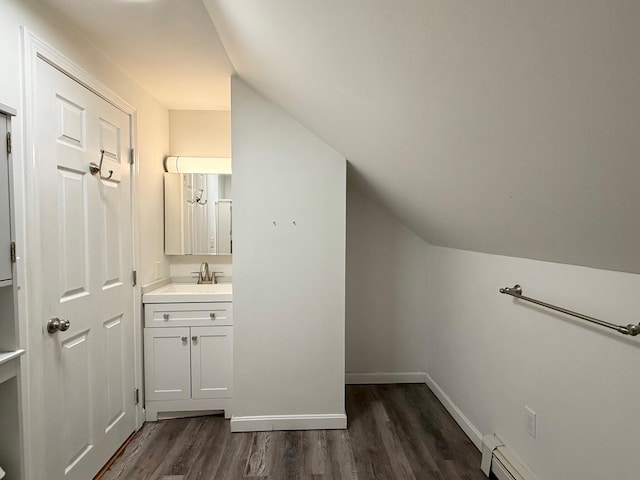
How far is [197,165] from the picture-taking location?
2.78 m

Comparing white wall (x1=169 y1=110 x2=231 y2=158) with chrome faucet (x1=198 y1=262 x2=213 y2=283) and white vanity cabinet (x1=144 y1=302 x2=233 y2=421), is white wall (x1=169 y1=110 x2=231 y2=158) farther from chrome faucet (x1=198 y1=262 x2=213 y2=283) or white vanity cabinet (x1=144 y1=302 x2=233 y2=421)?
white vanity cabinet (x1=144 y1=302 x2=233 y2=421)

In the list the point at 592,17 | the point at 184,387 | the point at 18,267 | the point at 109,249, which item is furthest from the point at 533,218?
the point at 184,387

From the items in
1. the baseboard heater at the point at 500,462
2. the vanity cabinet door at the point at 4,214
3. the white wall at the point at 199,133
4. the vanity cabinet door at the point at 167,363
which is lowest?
the baseboard heater at the point at 500,462

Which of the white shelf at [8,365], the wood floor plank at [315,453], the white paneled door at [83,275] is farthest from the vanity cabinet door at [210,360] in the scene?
the white shelf at [8,365]

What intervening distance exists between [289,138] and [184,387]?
186 centimetres

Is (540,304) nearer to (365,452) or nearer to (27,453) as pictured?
(365,452)

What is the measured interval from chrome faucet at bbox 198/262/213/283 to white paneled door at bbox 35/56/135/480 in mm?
677

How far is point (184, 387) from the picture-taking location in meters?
2.31

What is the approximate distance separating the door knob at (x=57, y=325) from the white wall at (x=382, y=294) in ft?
6.59

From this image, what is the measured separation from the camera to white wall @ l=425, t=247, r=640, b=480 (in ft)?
3.63

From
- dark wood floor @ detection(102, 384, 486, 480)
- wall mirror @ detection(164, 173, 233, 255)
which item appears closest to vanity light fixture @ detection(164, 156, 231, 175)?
wall mirror @ detection(164, 173, 233, 255)

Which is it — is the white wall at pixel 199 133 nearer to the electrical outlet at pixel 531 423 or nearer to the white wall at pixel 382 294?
the white wall at pixel 382 294

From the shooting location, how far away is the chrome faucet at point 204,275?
9.20 ft

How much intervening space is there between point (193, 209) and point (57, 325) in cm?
139
